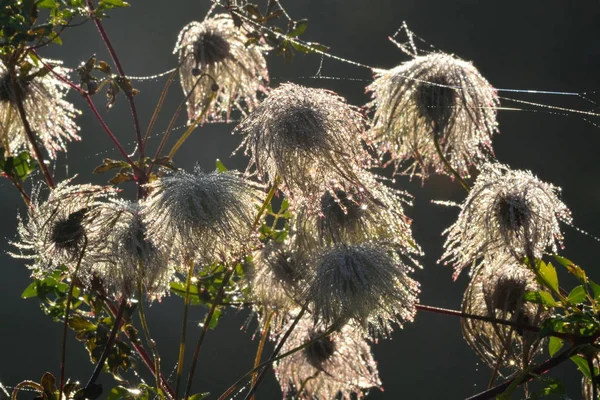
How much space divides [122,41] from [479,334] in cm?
129

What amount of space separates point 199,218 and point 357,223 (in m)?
0.13

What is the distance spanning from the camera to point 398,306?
539 millimetres

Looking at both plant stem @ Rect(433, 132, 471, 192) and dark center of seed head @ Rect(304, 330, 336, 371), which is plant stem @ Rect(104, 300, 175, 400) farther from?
plant stem @ Rect(433, 132, 471, 192)

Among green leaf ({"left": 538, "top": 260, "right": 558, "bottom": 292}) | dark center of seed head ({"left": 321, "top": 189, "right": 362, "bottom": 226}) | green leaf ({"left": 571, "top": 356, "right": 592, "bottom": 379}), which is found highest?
dark center of seed head ({"left": 321, "top": 189, "right": 362, "bottom": 226})

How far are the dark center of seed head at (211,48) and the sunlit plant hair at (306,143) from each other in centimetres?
14

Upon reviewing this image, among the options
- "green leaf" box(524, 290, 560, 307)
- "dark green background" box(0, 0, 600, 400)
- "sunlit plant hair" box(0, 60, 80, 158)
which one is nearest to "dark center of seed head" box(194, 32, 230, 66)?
"sunlit plant hair" box(0, 60, 80, 158)

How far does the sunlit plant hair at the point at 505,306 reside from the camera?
1.88 feet

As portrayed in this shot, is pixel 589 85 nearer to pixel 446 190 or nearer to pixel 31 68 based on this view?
pixel 446 190

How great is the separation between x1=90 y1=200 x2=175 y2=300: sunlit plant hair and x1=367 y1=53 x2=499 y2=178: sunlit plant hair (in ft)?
→ 0.63

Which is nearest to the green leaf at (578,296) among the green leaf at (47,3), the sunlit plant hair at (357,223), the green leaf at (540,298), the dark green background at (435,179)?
the green leaf at (540,298)

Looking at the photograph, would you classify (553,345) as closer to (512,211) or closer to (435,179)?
(512,211)

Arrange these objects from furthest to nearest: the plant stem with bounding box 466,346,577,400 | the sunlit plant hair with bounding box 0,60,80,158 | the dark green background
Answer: the dark green background
the sunlit plant hair with bounding box 0,60,80,158
the plant stem with bounding box 466,346,577,400

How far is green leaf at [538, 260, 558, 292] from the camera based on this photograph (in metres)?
0.54

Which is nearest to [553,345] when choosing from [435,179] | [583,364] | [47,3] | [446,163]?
[583,364]
